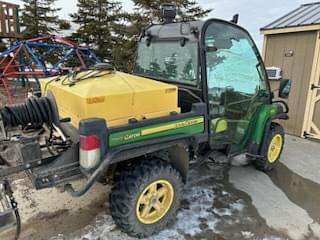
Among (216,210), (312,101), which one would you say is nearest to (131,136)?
(216,210)

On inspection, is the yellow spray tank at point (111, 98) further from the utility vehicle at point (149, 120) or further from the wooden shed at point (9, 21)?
the wooden shed at point (9, 21)

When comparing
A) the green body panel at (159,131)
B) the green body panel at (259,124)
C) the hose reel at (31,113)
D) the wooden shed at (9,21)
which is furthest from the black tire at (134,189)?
the wooden shed at (9,21)

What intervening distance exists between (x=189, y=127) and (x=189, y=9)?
9.78 metres

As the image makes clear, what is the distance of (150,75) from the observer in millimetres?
3270

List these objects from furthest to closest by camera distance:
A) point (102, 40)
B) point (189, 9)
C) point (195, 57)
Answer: point (102, 40)
point (189, 9)
point (195, 57)

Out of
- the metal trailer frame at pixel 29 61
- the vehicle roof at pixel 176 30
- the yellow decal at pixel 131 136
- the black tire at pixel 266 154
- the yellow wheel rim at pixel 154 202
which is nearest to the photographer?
the yellow decal at pixel 131 136

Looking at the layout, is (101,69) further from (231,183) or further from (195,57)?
(231,183)

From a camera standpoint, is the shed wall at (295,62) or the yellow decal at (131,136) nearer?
the yellow decal at (131,136)

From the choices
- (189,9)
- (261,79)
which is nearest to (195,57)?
(261,79)

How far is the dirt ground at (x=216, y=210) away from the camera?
2479 millimetres

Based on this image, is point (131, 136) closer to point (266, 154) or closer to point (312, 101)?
point (266, 154)

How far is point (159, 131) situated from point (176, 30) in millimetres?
1267

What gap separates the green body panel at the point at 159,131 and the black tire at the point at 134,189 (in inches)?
11.6

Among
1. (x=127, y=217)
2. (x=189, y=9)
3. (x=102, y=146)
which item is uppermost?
(x=189, y=9)
